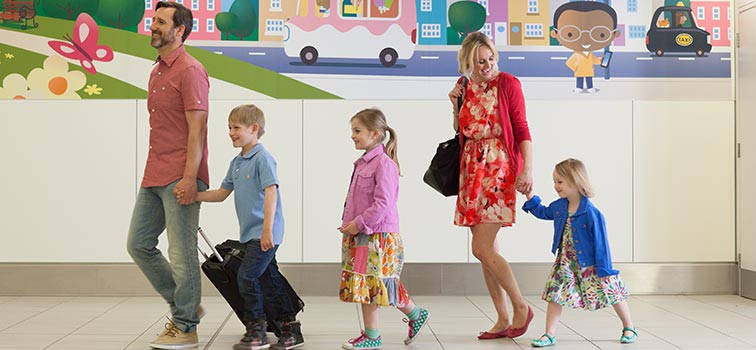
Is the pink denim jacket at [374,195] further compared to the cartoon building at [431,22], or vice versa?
the cartoon building at [431,22]

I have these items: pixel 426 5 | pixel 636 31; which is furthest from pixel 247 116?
pixel 636 31

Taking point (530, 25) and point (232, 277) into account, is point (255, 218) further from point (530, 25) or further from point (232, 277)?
point (530, 25)

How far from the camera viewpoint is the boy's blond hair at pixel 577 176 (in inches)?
148

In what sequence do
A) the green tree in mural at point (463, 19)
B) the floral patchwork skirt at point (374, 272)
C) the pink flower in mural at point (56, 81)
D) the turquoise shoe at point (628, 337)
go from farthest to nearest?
the green tree in mural at point (463, 19) < the pink flower in mural at point (56, 81) < the turquoise shoe at point (628, 337) < the floral patchwork skirt at point (374, 272)

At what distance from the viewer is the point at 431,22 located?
5.37 m

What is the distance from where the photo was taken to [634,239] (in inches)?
213

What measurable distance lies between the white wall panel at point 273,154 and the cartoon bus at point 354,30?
372 millimetres

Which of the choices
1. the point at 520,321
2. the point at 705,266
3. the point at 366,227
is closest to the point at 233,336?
the point at 366,227

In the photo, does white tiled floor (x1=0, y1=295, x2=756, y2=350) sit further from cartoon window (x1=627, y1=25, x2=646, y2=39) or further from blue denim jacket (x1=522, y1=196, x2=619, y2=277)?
cartoon window (x1=627, y1=25, x2=646, y2=39)

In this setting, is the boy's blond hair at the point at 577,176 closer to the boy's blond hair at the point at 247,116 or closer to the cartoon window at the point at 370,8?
the boy's blond hair at the point at 247,116

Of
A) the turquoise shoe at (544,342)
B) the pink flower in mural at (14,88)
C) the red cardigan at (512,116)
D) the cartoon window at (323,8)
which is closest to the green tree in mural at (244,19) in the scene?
the cartoon window at (323,8)

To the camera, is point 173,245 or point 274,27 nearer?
point 173,245

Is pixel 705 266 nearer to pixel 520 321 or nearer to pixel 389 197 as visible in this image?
pixel 520 321

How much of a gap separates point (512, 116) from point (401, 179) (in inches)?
66.8
